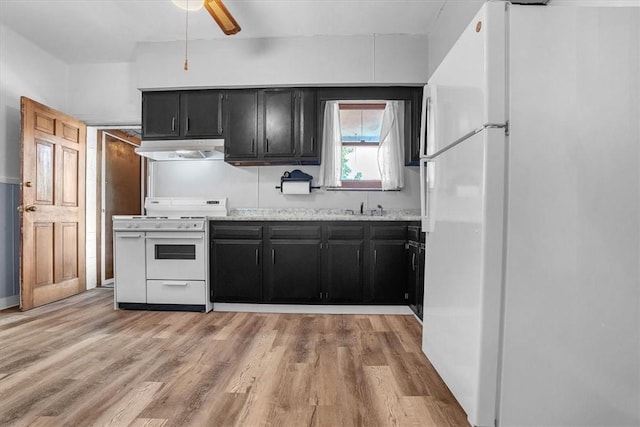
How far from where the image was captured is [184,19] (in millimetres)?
3346

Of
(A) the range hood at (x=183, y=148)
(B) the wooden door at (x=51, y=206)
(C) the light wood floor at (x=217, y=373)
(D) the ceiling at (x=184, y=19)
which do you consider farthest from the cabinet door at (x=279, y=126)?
(B) the wooden door at (x=51, y=206)

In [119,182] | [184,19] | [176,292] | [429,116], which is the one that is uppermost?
[184,19]

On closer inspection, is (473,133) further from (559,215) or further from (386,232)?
(386,232)

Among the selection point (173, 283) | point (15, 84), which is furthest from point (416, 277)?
point (15, 84)

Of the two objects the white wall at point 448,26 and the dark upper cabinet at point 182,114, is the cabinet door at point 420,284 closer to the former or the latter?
the white wall at point 448,26

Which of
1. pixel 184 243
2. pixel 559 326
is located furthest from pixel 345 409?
pixel 184 243

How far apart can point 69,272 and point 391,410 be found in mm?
3913

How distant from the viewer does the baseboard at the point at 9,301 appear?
3.43m

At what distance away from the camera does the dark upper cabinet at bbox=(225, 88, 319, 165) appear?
361cm

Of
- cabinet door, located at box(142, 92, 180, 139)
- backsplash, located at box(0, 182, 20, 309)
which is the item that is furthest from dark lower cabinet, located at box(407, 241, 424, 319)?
backsplash, located at box(0, 182, 20, 309)

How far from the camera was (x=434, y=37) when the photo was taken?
11.0 ft

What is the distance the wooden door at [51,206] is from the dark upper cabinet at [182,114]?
969 mm

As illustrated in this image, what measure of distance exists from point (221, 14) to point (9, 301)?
11.3ft

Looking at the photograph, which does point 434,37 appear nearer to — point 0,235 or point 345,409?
point 345,409
